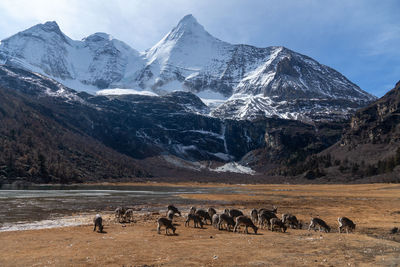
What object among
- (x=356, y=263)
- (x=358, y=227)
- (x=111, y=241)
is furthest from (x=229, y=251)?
(x=358, y=227)

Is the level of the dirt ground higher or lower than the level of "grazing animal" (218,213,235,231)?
lower

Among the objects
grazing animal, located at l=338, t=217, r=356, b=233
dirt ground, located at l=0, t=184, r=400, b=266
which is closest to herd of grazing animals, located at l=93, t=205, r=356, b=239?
grazing animal, located at l=338, t=217, r=356, b=233

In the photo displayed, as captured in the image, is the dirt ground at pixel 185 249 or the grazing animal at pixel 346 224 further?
the grazing animal at pixel 346 224

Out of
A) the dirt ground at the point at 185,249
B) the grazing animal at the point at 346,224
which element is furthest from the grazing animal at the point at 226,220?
the grazing animal at the point at 346,224

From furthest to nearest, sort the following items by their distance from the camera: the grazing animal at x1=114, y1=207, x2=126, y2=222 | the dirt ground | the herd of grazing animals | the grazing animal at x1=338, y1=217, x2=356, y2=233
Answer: the grazing animal at x1=114, y1=207, x2=126, y2=222 → the grazing animal at x1=338, y1=217, x2=356, y2=233 → the herd of grazing animals → the dirt ground

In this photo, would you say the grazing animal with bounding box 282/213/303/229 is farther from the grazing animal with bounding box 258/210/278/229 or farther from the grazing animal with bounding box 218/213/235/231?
the grazing animal with bounding box 218/213/235/231

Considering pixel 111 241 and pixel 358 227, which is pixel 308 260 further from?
pixel 358 227

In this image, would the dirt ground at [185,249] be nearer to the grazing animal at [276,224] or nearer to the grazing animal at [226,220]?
the grazing animal at [226,220]

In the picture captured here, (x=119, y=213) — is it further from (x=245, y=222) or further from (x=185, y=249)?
(x=185, y=249)

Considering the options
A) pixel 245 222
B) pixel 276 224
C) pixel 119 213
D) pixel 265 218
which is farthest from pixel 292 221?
pixel 119 213

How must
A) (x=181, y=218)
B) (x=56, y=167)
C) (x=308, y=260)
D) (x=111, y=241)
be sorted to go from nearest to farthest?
(x=308, y=260)
(x=111, y=241)
(x=181, y=218)
(x=56, y=167)

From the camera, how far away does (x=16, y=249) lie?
20625 millimetres

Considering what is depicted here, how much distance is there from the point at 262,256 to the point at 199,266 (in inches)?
167

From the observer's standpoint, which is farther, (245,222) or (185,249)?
(245,222)
